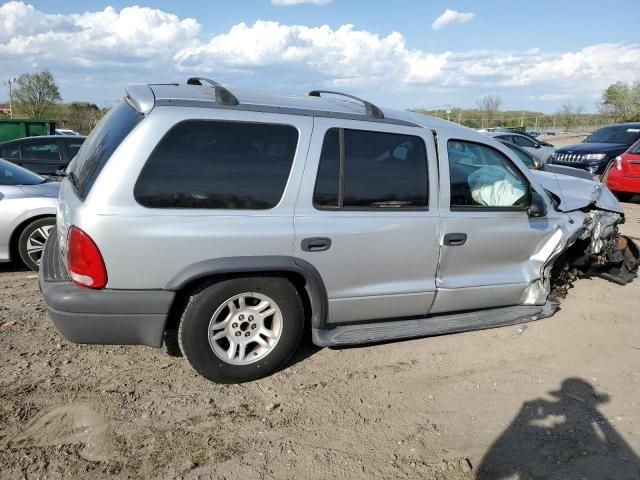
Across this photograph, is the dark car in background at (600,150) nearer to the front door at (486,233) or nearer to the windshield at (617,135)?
the windshield at (617,135)

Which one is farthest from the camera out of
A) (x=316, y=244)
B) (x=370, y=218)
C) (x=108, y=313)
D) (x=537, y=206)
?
(x=537, y=206)

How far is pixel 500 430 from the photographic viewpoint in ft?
10.3

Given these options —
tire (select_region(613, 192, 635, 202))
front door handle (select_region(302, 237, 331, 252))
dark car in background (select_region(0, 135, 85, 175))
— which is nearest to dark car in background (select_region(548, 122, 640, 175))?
tire (select_region(613, 192, 635, 202))

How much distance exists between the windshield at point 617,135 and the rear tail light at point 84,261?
13.8 metres

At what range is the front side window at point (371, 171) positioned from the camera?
349cm

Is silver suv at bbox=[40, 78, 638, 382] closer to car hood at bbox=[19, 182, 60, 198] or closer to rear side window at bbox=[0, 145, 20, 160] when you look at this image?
car hood at bbox=[19, 182, 60, 198]

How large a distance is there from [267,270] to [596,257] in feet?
13.1

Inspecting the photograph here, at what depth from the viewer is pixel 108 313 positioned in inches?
122

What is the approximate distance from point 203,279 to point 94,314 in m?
0.66

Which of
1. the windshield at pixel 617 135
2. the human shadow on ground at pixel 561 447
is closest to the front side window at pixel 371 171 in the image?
the human shadow on ground at pixel 561 447

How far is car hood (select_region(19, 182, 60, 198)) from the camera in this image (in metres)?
5.66

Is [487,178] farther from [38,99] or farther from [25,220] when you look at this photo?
[38,99]

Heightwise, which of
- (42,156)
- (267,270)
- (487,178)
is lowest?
(267,270)

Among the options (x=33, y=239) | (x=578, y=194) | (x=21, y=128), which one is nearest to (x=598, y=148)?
(x=578, y=194)
